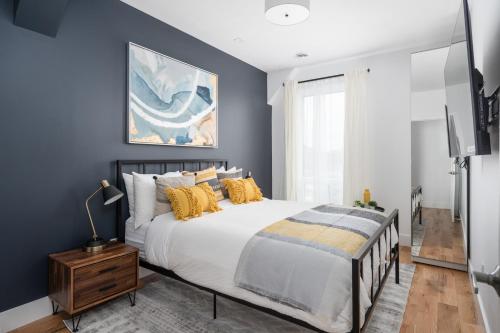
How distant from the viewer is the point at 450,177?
315cm

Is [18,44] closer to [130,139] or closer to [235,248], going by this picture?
[130,139]

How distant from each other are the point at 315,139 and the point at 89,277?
12.0 feet

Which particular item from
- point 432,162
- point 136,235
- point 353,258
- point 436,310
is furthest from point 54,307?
point 432,162

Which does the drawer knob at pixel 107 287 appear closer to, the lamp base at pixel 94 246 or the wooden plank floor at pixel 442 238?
the lamp base at pixel 94 246

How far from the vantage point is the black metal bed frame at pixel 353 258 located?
1496 mm

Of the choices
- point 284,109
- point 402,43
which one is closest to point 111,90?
point 284,109

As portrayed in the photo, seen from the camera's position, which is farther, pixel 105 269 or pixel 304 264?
pixel 105 269

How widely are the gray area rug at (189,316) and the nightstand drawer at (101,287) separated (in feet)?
0.63

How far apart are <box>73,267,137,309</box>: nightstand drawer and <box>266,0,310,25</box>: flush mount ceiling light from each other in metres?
2.51

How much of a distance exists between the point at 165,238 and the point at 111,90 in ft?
5.01

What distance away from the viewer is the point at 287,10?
241cm

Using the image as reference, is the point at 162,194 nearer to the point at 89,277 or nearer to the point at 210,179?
the point at 210,179

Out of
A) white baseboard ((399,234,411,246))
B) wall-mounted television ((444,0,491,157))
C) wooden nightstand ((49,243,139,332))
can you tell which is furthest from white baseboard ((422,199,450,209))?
wooden nightstand ((49,243,139,332))

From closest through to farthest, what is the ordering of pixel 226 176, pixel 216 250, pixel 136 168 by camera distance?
pixel 216 250 → pixel 136 168 → pixel 226 176
